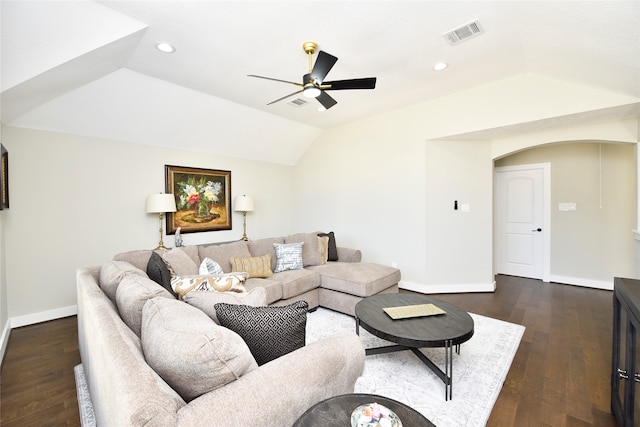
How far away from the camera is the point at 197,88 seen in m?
3.54

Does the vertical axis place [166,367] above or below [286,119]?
below

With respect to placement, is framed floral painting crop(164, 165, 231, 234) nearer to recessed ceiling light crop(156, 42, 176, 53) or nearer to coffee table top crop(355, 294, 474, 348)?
recessed ceiling light crop(156, 42, 176, 53)

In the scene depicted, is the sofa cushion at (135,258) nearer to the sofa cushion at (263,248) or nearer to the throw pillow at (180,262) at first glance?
the throw pillow at (180,262)

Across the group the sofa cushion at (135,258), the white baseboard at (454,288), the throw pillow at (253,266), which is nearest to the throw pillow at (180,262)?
the sofa cushion at (135,258)

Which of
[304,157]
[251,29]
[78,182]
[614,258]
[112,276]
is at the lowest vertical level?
[614,258]

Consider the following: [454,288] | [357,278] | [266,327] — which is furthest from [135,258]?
[454,288]

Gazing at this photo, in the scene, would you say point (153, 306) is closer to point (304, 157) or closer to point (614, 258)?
point (304, 157)

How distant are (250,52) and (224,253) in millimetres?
2191

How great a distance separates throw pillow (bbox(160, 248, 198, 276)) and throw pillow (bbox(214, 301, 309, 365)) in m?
1.73

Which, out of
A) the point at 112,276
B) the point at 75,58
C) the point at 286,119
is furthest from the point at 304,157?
the point at 112,276

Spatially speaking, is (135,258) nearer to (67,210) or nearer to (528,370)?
(67,210)

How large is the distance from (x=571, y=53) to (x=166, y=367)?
3.73 meters

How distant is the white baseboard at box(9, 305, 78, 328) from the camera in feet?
10.2

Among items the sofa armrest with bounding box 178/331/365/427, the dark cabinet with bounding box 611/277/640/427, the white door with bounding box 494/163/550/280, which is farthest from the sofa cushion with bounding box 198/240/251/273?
the white door with bounding box 494/163/550/280
